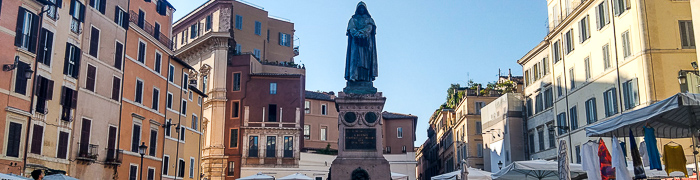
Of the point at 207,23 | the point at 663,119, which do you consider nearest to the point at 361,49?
the point at 663,119

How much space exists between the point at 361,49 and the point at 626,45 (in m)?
20.9

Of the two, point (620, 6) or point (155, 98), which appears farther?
point (155, 98)

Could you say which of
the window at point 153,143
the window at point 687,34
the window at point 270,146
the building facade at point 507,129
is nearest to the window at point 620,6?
the window at point 687,34

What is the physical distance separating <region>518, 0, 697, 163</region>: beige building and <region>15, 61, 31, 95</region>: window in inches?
1216

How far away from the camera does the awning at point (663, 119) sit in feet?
46.3

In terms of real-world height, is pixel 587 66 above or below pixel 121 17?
below

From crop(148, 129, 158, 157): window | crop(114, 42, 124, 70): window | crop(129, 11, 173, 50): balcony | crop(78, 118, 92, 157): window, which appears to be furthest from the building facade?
crop(78, 118, 92, 157): window

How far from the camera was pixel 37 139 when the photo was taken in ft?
104

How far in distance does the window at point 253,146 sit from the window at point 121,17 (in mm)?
21705

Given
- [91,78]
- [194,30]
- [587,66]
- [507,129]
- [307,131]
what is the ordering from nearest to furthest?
1. [91,78]
2. [587,66]
3. [507,129]
4. [194,30]
5. [307,131]

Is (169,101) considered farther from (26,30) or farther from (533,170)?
(533,170)

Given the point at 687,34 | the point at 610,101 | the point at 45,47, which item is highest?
the point at 687,34

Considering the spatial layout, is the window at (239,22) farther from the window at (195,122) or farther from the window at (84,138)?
the window at (84,138)

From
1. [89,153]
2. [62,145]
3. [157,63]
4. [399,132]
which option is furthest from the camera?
[399,132]
